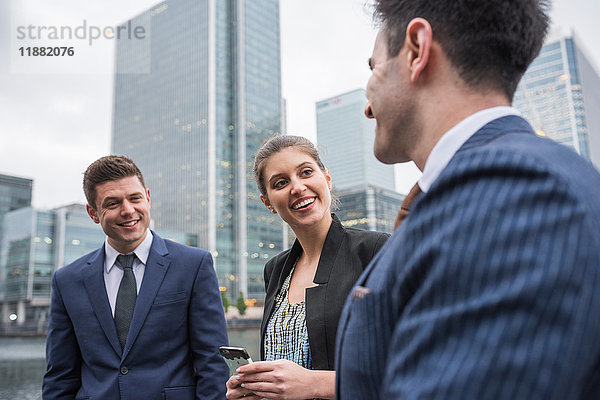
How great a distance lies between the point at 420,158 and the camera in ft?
2.34

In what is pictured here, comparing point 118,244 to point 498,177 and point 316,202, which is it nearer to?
point 316,202

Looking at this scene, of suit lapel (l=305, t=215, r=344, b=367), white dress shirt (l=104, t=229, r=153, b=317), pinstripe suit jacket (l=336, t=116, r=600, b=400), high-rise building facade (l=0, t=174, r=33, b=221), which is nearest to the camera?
pinstripe suit jacket (l=336, t=116, r=600, b=400)

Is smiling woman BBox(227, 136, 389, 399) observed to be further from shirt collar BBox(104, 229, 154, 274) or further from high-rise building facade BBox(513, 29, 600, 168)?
high-rise building facade BBox(513, 29, 600, 168)

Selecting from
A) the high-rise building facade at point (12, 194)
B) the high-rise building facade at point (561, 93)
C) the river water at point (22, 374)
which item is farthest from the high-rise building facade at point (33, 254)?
the high-rise building facade at point (561, 93)

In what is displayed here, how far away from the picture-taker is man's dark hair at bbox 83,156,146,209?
206 cm

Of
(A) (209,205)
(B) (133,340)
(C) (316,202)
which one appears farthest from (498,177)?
(A) (209,205)

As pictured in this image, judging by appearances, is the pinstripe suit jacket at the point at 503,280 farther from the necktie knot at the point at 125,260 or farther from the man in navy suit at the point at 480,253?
the necktie knot at the point at 125,260

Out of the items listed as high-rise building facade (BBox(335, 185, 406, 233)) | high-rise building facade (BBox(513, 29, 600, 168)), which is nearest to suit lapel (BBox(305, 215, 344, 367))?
high-rise building facade (BBox(335, 185, 406, 233))

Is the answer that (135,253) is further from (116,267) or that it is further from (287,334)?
(287,334)

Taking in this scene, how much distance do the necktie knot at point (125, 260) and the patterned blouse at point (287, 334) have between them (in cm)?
83

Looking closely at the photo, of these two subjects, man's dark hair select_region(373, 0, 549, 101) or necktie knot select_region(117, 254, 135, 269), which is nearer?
man's dark hair select_region(373, 0, 549, 101)

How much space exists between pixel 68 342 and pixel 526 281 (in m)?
2.06

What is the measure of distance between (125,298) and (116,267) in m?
0.18

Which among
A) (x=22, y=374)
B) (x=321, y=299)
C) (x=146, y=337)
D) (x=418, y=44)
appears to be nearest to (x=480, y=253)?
(x=418, y=44)
